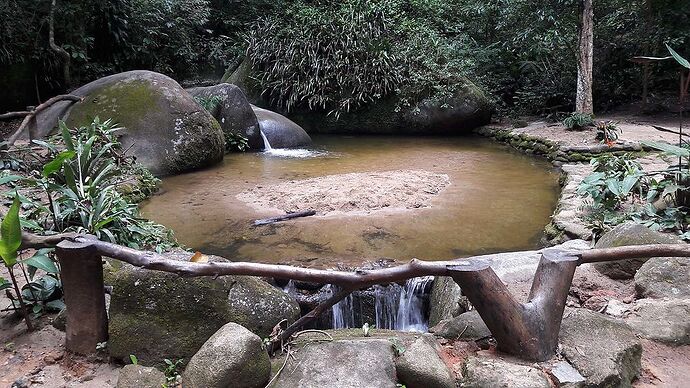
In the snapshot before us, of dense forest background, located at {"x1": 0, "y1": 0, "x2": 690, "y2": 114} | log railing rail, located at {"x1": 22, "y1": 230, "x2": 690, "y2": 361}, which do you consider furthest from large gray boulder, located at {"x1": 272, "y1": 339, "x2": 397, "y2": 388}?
dense forest background, located at {"x1": 0, "y1": 0, "x2": 690, "y2": 114}

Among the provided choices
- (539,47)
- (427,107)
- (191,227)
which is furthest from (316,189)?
(539,47)

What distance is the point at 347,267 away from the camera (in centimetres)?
374

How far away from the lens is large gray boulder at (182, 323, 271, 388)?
1.74 meters

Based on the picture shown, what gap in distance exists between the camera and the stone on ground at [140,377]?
6.01ft

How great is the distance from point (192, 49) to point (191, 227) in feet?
27.9

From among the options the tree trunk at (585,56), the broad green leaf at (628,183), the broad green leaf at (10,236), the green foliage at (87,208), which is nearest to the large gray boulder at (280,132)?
the tree trunk at (585,56)

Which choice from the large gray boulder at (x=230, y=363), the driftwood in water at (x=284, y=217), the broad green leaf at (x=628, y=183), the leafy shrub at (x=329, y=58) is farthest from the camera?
the leafy shrub at (x=329, y=58)

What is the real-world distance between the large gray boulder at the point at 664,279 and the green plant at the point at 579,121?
6.65 metres

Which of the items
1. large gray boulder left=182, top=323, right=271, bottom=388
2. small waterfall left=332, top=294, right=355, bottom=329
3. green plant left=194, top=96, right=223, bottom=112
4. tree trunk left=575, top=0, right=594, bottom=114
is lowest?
small waterfall left=332, top=294, right=355, bottom=329

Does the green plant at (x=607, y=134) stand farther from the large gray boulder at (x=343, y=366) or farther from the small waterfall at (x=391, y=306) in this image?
the large gray boulder at (x=343, y=366)

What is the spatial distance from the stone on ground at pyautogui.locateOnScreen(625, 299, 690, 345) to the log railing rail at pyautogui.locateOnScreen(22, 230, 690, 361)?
439 mm

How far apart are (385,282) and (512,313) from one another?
49cm

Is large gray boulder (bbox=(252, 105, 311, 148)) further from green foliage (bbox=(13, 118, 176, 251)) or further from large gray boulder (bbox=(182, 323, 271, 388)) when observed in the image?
large gray boulder (bbox=(182, 323, 271, 388))

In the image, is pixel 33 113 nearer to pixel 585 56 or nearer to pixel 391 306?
pixel 391 306
